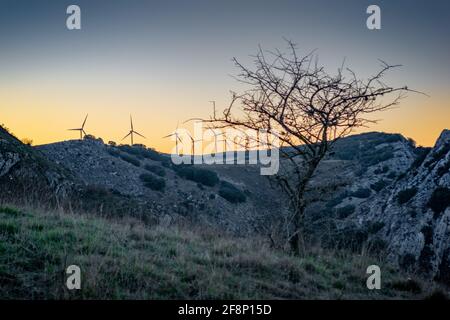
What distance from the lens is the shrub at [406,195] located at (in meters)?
31.5

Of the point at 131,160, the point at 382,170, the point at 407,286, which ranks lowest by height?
the point at 407,286

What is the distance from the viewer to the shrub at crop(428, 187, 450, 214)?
2638 centimetres

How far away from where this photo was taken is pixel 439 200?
89.4 feet

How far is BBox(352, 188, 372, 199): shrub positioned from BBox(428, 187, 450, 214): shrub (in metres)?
18.7

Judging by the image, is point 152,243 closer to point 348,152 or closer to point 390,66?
point 390,66

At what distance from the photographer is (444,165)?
1190 inches

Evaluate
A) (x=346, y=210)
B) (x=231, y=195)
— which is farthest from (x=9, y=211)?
(x=231, y=195)

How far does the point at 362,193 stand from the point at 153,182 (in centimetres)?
2665

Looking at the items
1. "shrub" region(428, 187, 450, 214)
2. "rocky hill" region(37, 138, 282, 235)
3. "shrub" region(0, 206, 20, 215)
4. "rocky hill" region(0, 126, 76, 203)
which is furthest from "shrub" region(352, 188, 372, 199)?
"shrub" region(0, 206, 20, 215)

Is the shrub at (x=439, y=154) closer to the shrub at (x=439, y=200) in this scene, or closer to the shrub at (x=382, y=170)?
the shrub at (x=439, y=200)

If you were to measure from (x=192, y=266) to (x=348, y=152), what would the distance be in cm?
7381

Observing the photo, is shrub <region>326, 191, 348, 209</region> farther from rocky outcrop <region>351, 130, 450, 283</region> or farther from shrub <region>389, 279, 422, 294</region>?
shrub <region>389, 279, 422, 294</region>

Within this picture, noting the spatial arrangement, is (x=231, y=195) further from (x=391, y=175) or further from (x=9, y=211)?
(x=9, y=211)

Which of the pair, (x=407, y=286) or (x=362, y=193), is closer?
(x=407, y=286)
